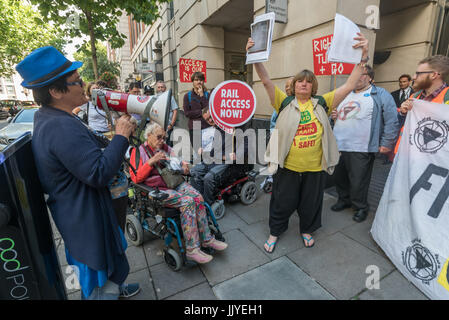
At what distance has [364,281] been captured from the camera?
2156 millimetres

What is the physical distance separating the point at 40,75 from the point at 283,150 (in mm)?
2017

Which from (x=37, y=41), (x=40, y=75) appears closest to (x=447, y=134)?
(x=40, y=75)

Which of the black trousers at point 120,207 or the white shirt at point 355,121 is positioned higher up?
the white shirt at point 355,121

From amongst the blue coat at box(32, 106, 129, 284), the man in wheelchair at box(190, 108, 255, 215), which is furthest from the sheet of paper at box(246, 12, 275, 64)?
the blue coat at box(32, 106, 129, 284)

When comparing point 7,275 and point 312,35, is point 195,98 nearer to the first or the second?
point 312,35

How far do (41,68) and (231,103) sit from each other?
1.89 m

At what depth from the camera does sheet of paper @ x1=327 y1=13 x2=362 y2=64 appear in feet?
6.72

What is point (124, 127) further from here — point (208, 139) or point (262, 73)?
point (208, 139)

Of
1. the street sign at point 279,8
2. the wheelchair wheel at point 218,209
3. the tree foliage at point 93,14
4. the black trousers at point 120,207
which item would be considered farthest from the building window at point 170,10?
the black trousers at point 120,207

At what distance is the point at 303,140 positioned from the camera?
7.77 feet

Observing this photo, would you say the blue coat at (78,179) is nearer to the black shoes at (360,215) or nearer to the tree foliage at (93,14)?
the black shoes at (360,215)

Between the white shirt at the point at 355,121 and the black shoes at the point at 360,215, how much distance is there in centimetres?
88

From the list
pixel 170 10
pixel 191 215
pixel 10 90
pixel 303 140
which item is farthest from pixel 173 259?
pixel 10 90

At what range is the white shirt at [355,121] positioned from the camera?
117 inches
